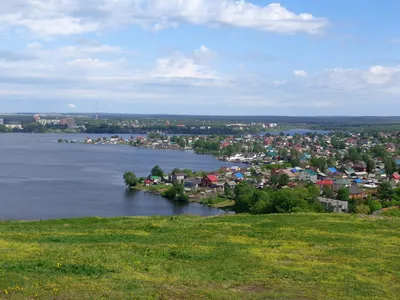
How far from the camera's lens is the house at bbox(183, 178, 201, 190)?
3183 cm

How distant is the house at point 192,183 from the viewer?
31.8 meters

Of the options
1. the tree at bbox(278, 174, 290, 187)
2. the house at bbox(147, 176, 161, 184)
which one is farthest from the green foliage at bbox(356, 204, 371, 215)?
the house at bbox(147, 176, 161, 184)

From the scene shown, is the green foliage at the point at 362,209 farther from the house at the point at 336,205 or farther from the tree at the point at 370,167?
the tree at the point at 370,167

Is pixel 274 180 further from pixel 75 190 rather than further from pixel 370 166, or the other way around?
pixel 370 166

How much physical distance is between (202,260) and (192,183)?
2557 cm

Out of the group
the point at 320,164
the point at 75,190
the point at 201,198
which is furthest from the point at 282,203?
the point at 320,164

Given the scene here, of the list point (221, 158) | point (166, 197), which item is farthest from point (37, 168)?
point (221, 158)

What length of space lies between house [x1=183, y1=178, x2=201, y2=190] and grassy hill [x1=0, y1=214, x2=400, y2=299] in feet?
70.8

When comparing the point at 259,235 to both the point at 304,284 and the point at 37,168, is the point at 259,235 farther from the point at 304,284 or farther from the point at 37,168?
the point at 37,168

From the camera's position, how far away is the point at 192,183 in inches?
1272

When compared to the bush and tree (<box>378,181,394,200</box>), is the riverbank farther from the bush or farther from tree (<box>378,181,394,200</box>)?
tree (<box>378,181,394,200</box>)

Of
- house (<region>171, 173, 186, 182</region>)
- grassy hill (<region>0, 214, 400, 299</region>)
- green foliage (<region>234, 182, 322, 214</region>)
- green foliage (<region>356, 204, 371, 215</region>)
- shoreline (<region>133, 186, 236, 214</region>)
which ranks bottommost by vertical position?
shoreline (<region>133, 186, 236, 214</region>)

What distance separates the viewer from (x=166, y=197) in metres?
28.8

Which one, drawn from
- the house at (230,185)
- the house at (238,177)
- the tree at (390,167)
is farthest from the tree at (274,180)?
the tree at (390,167)
